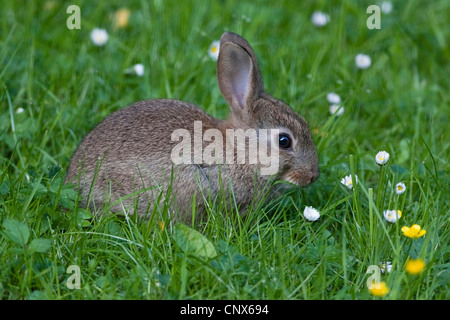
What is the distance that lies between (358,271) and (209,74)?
281cm

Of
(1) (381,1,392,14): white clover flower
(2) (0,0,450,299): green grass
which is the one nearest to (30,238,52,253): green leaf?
(2) (0,0,450,299): green grass

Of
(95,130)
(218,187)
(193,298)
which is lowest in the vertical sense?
(193,298)

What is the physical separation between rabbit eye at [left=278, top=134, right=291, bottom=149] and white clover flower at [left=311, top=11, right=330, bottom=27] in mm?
Result: 2731

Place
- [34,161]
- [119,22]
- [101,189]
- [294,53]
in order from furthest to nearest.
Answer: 1. [119,22]
2. [294,53]
3. [34,161]
4. [101,189]

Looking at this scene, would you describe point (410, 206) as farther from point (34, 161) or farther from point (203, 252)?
point (34, 161)

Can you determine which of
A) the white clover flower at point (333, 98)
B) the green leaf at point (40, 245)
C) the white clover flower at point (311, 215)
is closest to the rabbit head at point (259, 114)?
the white clover flower at point (311, 215)

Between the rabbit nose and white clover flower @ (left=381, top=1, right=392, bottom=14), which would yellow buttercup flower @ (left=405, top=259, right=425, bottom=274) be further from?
white clover flower @ (left=381, top=1, right=392, bottom=14)

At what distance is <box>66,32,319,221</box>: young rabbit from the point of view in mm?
4512

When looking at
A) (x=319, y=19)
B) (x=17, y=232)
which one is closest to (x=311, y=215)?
(x=17, y=232)

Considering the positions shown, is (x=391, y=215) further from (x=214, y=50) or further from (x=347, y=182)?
(x=214, y=50)

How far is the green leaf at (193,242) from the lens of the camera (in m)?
3.84

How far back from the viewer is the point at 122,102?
19.1 ft

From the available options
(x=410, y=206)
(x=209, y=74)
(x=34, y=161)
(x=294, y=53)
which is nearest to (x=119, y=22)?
(x=209, y=74)

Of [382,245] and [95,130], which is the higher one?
[95,130]
